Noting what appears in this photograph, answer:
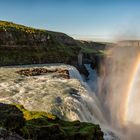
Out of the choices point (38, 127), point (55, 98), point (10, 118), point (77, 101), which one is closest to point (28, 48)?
point (55, 98)

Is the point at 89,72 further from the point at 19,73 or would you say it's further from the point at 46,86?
the point at 46,86

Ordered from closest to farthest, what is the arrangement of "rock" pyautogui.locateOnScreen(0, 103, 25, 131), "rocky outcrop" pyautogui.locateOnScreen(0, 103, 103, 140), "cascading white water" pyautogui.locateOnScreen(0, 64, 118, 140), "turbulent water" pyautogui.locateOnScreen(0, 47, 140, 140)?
"rock" pyautogui.locateOnScreen(0, 103, 25, 131), "rocky outcrop" pyautogui.locateOnScreen(0, 103, 103, 140), "cascading white water" pyautogui.locateOnScreen(0, 64, 118, 140), "turbulent water" pyautogui.locateOnScreen(0, 47, 140, 140)

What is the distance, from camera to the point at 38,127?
2005 cm

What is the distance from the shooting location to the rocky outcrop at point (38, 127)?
51.3ft

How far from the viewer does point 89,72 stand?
10019 centimetres

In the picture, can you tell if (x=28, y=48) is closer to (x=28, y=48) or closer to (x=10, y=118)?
(x=28, y=48)

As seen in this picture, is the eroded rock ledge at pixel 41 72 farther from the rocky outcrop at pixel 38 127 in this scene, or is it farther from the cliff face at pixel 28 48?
the rocky outcrop at pixel 38 127

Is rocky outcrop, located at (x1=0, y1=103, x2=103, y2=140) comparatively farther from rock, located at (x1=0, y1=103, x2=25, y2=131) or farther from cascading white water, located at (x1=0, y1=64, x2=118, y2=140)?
cascading white water, located at (x1=0, y1=64, x2=118, y2=140)

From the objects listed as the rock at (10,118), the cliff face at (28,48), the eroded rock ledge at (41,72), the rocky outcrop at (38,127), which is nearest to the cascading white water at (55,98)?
the eroded rock ledge at (41,72)

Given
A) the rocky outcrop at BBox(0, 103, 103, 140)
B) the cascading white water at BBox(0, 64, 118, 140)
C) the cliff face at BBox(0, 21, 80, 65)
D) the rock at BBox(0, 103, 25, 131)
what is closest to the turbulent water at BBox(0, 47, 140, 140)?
the cascading white water at BBox(0, 64, 118, 140)

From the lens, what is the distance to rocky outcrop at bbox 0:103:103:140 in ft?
51.3

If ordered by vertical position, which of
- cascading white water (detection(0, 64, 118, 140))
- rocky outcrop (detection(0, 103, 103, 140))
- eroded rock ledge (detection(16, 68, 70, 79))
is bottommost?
eroded rock ledge (detection(16, 68, 70, 79))

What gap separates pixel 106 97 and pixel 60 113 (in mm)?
34544

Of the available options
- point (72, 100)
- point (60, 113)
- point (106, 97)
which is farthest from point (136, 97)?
point (60, 113)
